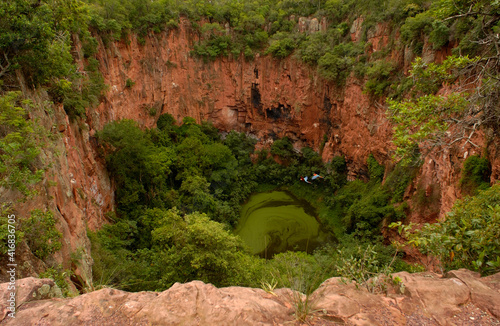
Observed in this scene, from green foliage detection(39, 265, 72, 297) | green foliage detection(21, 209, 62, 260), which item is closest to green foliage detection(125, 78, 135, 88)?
green foliage detection(21, 209, 62, 260)

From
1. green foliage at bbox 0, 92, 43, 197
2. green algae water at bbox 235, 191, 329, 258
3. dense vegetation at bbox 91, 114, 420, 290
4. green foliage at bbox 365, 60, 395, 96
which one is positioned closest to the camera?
green foliage at bbox 0, 92, 43, 197

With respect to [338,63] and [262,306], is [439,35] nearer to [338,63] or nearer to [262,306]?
[338,63]

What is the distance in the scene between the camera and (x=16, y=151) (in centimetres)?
544

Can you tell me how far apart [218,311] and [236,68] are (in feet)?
77.4

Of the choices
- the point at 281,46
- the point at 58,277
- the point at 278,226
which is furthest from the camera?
the point at 281,46

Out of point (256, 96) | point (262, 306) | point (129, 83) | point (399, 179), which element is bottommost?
point (399, 179)

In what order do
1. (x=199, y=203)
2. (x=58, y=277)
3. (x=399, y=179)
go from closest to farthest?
1. (x=58, y=277)
2. (x=399, y=179)
3. (x=199, y=203)

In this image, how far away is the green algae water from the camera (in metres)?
17.4

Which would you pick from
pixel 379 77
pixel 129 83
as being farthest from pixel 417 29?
pixel 129 83

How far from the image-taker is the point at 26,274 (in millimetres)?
4785

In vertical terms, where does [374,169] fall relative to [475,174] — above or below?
below

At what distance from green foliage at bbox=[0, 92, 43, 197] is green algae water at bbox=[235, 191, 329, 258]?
12.9m

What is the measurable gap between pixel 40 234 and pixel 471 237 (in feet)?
25.1

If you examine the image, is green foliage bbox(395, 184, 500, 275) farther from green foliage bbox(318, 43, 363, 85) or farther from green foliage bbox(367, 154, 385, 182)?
green foliage bbox(318, 43, 363, 85)
